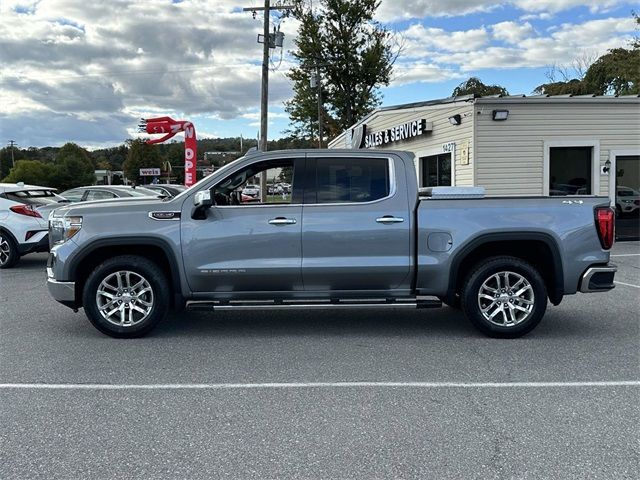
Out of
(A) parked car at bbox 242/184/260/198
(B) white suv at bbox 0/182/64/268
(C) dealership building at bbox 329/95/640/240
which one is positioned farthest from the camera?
(C) dealership building at bbox 329/95/640/240

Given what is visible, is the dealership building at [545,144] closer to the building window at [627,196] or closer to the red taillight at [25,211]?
the building window at [627,196]

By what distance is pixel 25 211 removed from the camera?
1126 cm

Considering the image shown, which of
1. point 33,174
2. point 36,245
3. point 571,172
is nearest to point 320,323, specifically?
point 36,245

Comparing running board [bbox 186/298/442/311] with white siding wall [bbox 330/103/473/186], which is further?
white siding wall [bbox 330/103/473/186]

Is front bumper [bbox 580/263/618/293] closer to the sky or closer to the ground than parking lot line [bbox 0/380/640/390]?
closer to the sky

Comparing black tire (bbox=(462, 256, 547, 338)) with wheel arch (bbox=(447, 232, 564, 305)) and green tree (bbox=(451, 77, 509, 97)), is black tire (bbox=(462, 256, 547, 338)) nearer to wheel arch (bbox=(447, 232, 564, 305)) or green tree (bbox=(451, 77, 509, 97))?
wheel arch (bbox=(447, 232, 564, 305))

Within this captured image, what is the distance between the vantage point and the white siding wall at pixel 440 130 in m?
14.3

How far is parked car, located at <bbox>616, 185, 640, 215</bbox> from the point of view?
15.2 metres

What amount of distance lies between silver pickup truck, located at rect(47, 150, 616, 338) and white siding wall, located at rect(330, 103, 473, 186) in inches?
343

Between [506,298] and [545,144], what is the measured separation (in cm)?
968

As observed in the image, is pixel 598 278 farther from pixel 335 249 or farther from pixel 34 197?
Result: pixel 34 197

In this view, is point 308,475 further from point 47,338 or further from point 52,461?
point 47,338

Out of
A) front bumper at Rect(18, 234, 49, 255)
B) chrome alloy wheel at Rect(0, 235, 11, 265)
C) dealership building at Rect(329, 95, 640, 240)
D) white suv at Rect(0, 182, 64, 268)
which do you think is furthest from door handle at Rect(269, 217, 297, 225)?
dealership building at Rect(329, 95, 640, 240)

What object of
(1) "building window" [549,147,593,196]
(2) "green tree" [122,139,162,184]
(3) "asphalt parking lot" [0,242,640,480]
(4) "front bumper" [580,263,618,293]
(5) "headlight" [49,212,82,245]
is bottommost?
(3) "asphalt parking lot" [0,242,640,480]
